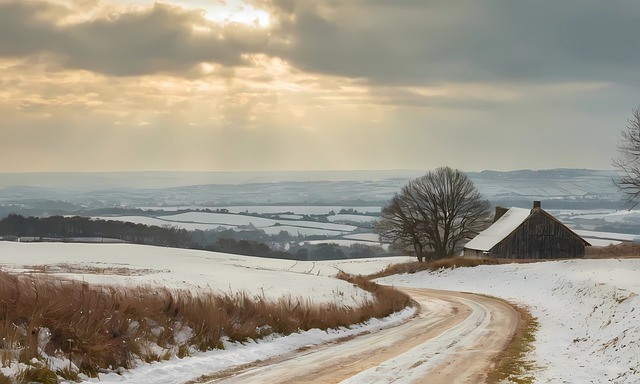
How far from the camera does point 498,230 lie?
284ft

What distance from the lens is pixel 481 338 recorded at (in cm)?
2162

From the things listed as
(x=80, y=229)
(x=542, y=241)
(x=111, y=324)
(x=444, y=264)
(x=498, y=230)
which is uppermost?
(x=111, y=324)

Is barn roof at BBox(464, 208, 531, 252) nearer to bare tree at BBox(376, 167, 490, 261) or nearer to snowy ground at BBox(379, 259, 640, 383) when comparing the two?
bare tree at BBox(376, 167, 490, 261)

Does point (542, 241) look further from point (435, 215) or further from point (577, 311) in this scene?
point (577, 311)

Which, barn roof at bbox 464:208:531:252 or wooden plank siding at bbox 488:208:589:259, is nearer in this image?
wooden plank siding at bbox 488:208:589:259

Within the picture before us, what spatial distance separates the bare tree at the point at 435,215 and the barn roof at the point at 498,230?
17.8ft

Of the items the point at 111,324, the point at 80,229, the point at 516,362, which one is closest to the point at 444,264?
the point at 516,362

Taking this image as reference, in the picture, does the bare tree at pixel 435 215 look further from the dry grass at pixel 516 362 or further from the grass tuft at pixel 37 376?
the grass tuft at pixel 37 376

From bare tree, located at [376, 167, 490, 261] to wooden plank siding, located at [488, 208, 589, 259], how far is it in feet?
40.7

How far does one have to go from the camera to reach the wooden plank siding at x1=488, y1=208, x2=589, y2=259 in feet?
272

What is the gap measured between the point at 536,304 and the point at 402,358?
24.7 m

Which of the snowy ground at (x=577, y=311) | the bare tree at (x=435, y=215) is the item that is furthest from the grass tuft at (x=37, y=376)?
the bare tree at (x=435, y=215)

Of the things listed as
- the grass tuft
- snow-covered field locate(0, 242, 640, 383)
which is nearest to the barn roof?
snow-covered field locate(0, 242, 640, 383)

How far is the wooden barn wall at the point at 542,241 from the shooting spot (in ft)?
272
